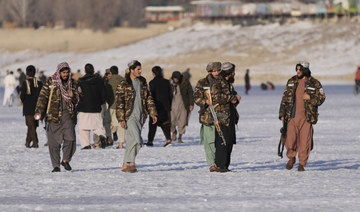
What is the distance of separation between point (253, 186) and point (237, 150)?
5207 mm

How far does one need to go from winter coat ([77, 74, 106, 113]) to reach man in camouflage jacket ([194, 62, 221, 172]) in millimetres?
4016

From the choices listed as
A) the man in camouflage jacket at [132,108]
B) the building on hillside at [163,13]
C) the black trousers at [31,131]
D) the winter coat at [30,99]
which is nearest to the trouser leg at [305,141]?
the man in camouflage jacket at [132,108]

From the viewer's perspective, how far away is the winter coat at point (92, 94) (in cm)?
1563

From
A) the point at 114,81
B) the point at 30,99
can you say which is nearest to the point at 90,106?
the point at 114,81

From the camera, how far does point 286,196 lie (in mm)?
9570

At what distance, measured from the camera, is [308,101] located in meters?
12.1

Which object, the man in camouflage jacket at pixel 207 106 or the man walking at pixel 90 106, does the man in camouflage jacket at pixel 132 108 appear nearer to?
the man in camouflage jacket at pixel 207 106

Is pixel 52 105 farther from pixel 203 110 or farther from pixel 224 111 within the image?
pixel 224 111

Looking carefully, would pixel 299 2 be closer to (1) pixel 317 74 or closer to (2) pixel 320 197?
(1) pixel 317 74

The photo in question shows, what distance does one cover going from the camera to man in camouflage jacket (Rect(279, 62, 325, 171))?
39.5 feet

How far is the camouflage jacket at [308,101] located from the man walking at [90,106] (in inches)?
173

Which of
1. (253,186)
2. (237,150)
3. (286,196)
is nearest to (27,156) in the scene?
(237,150)

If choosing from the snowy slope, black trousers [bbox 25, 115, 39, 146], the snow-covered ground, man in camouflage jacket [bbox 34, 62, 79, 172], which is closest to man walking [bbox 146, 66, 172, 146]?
the snow-covered ground

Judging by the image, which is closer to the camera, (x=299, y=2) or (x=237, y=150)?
(x=237, y=150)
